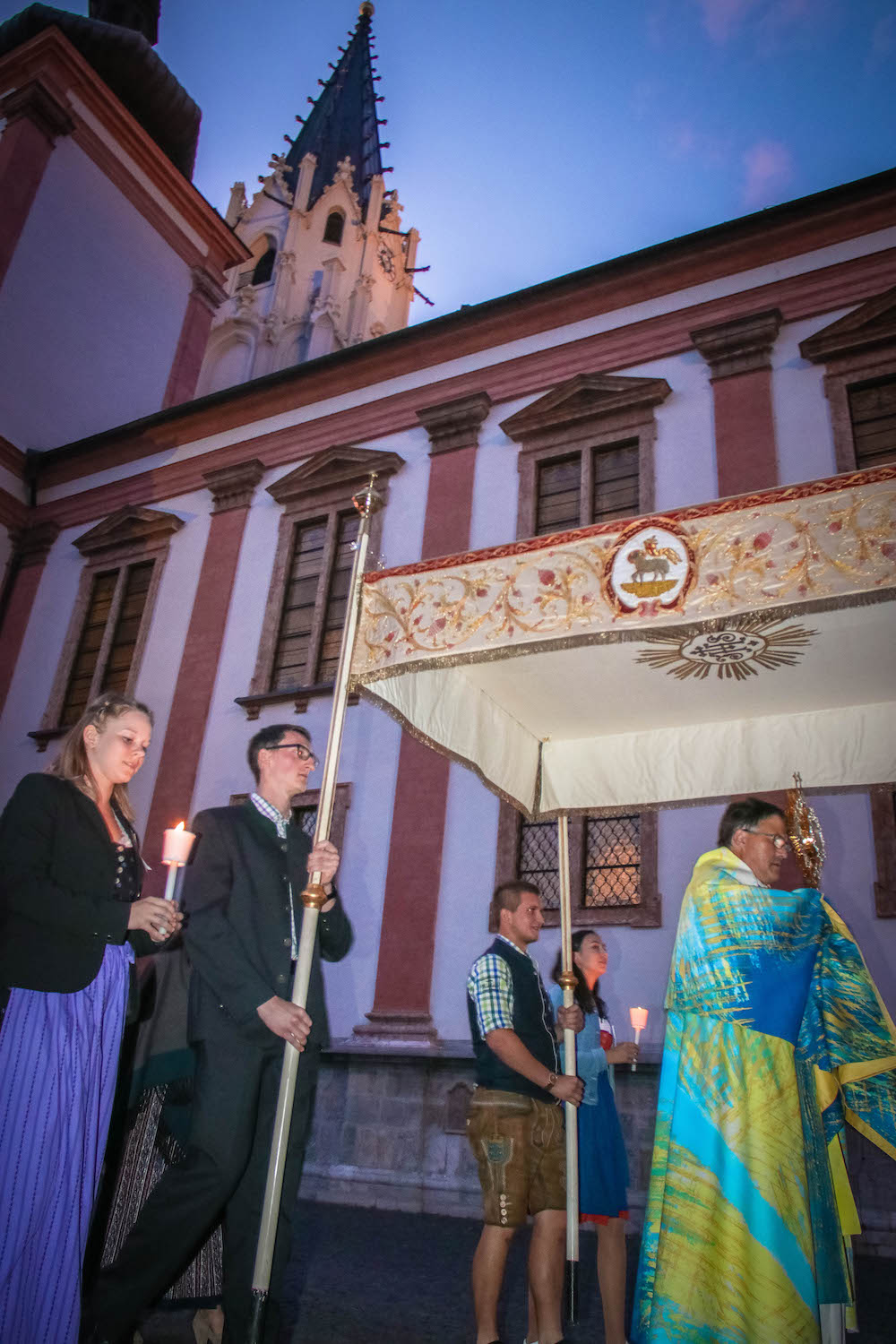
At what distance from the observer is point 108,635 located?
47.2 ft

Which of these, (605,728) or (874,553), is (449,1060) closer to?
(605,728)

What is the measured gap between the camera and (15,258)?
1652cm

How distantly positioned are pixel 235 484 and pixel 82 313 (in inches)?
237

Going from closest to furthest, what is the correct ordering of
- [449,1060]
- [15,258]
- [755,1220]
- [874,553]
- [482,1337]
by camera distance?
→ [755,1220], [482,1337], [874,553], [449,1060], [15,258]

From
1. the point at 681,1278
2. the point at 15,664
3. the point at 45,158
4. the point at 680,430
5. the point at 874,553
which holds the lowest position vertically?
the point at 681,1278

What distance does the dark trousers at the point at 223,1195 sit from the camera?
3.24 m

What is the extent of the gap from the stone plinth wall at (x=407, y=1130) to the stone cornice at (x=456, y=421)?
6982mm

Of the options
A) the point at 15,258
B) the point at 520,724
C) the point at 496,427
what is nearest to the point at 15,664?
the point at 15,258

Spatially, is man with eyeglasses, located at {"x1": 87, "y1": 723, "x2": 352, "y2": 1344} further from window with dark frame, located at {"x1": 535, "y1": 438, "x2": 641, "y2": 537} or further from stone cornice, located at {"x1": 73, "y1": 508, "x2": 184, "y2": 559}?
stone cornice, located at {"x1": 73, "y1": 508, "x2": 184, "y2": 559}

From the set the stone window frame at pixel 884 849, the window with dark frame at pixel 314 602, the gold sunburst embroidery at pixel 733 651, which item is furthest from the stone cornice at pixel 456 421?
the gold sunburst embroidery at pixel 733 651

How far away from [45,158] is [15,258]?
2302mm

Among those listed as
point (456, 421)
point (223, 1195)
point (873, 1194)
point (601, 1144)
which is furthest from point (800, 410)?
point (223, 1195)

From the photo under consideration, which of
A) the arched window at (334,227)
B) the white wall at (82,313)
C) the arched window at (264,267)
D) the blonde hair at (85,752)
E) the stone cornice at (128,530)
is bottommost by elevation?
the blonde hair at (85,752)

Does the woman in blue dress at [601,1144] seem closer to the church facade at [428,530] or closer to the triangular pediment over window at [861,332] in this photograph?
the church facade at [428,530]
